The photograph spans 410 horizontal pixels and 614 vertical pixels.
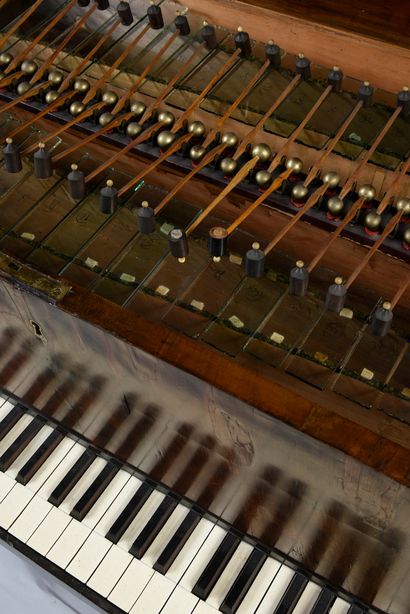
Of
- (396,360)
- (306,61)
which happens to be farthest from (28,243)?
(396,360)

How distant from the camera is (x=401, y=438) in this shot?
84.0 inches

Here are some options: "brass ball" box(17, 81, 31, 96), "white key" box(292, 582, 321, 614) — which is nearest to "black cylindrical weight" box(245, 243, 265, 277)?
"white key" box(292, 582, 321, 614)

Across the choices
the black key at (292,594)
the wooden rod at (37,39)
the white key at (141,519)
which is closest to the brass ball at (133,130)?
the wooden rod at (37,39)

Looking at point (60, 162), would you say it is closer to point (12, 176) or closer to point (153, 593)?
point (12, 176)

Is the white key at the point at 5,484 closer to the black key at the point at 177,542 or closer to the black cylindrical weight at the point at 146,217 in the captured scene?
the black key at the point at 177,542

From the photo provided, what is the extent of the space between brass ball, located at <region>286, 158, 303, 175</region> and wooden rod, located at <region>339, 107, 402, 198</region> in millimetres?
175

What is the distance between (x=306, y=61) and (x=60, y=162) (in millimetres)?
1061

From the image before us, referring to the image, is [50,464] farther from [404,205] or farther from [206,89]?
[404,205]

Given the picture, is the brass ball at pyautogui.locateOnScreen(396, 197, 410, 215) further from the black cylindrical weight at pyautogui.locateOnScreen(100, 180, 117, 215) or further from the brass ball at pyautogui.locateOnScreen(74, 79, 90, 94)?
the brass ball at pyautogui.locateOnScreen(74, 79, 90, 94)

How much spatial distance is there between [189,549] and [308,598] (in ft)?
1.48

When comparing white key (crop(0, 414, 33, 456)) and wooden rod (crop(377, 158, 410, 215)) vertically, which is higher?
wooden rod (crop(377, 158, 410, 215))

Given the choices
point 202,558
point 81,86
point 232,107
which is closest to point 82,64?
point 81,86

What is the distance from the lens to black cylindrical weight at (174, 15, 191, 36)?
290cm

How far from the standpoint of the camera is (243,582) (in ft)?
8.57
